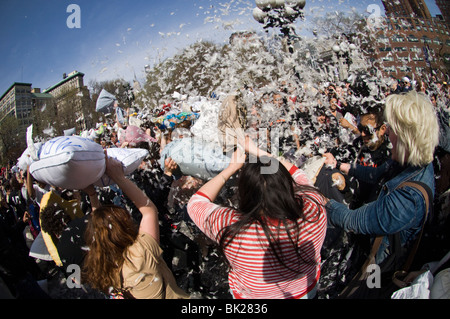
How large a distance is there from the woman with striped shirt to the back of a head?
523 millimetres

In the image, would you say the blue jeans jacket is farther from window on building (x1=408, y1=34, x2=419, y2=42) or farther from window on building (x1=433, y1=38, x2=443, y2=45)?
window on building (x1=433, y1=38, x2=443, y2=45)

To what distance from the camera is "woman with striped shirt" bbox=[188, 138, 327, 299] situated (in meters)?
1.16

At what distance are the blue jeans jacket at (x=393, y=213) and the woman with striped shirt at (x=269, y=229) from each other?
0.18m

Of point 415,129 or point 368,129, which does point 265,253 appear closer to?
point 415,129

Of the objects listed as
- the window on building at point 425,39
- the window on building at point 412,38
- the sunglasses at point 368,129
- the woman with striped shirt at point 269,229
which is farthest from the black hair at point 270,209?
the window on building at point 425,39

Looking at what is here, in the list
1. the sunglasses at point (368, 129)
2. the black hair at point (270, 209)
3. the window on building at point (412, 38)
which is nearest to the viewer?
the black hair at point (270, 209)

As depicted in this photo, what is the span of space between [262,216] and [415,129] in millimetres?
929

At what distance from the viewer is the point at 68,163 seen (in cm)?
118

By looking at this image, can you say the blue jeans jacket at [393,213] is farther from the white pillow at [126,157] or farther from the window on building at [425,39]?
the window on building at [425,39]

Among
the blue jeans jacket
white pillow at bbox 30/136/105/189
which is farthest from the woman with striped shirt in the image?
Answer: white pillow at bbox 30/136/105/189

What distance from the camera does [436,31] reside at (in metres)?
3.70

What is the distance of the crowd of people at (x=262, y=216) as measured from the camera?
119 cm

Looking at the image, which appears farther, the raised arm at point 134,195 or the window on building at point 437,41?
the window on building at point 437,41
